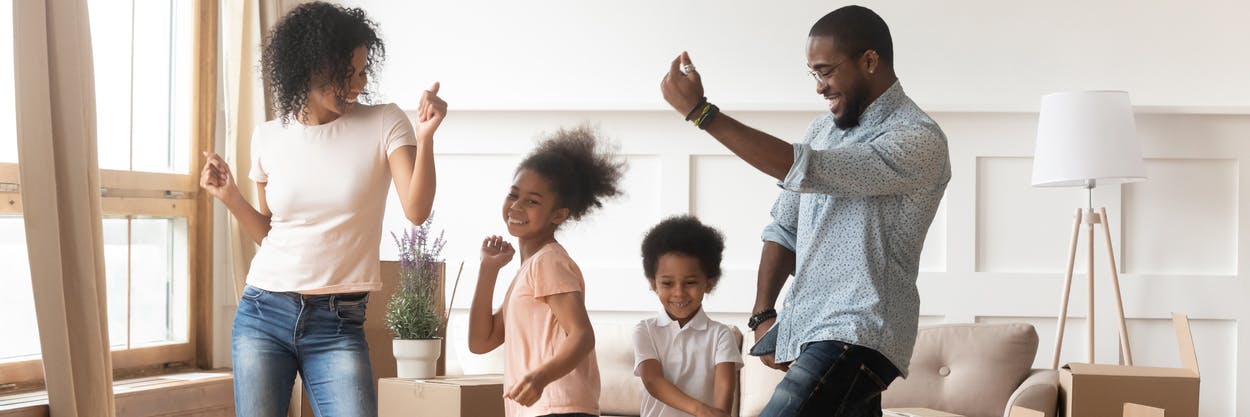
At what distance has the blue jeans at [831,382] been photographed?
1628mm

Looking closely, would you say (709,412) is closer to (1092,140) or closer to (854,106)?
(854,106)

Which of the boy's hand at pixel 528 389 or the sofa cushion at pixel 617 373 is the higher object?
the boy's hand at pixel 528 389

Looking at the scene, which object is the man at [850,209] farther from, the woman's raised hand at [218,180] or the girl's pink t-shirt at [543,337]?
the woman's raised hand at [218,180]

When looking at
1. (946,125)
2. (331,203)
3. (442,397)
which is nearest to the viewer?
(331,203)

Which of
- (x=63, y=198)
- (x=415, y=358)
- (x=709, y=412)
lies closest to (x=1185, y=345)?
(x=709, y=412)

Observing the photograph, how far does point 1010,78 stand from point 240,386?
283 centimetres

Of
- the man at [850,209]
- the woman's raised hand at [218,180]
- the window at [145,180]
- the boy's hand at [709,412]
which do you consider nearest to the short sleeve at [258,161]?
the woman's raised hand at [218,180]

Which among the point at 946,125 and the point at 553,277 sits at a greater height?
the point at 946,125

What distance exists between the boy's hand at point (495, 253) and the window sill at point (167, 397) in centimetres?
153

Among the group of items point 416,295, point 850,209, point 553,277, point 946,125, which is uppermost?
point 946,125

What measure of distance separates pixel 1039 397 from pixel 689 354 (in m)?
0.99

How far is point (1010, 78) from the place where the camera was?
13.2ft

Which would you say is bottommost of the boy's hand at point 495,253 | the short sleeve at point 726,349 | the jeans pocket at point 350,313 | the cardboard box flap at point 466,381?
the cardboard box flap at point 466,381

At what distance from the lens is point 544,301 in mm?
1988
